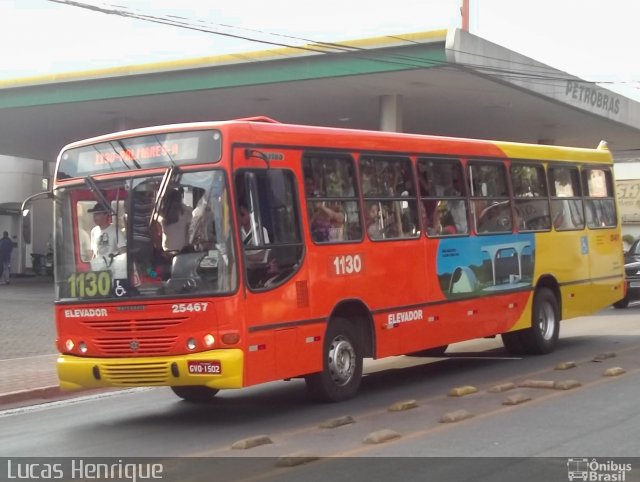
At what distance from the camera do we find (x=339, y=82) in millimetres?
25281

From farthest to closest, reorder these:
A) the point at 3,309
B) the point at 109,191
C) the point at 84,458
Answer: the point at 3,309 < the point at 109,191 < the point at 84,458

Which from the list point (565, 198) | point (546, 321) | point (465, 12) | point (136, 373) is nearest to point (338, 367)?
point (136, 373)

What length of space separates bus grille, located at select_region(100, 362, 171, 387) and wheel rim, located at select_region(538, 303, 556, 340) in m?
7.36

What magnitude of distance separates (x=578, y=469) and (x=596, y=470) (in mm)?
136

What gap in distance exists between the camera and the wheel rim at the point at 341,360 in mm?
11086

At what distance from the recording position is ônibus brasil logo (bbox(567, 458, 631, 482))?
7.12 m

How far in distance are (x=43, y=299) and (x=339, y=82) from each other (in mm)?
10752

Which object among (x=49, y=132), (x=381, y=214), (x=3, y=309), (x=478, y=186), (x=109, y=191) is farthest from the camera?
(x=49, y=132)

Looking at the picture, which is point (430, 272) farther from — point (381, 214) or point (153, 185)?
point (153, 185)

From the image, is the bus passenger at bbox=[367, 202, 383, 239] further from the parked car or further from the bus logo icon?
the parked car

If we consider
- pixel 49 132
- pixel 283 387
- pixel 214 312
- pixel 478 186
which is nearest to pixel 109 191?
pixel 214 312

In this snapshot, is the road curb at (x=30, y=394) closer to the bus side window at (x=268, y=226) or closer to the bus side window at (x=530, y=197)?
the bus side window at (x=268, y=226)

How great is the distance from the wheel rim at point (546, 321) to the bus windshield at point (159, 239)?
7093mm

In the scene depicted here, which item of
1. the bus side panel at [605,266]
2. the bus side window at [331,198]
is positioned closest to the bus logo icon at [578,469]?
the bus side window at [331,198]
